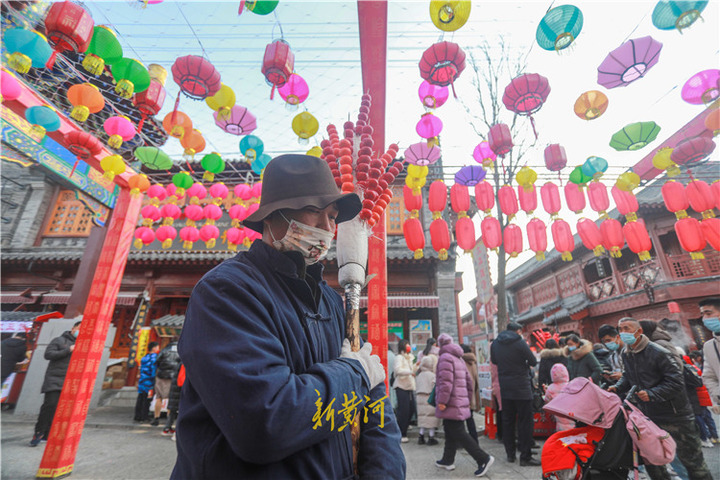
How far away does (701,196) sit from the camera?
610 centimetres

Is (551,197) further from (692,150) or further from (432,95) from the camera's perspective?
(432,95)

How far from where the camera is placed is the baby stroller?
2.95 metres

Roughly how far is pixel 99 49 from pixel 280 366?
14.9 feet

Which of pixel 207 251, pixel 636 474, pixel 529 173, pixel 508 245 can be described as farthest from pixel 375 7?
pixel 207 251

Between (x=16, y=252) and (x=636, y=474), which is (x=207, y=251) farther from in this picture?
(x=636, y=474)

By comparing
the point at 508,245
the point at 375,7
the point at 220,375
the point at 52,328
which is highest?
the point at 375,7

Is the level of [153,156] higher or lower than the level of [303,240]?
higher

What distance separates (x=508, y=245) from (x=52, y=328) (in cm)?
1102

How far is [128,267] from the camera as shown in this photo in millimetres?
10961

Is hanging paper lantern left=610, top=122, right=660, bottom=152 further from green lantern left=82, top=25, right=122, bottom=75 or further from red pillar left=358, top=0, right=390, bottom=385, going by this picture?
green lantern left=82, top=25, right=122, bottom=75

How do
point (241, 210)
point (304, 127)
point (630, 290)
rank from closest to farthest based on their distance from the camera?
point (304, 127) < point (241, 210) < point (630, 290)

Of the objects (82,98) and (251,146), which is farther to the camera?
(251,146)

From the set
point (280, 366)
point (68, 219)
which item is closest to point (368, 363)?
point (280, 366)

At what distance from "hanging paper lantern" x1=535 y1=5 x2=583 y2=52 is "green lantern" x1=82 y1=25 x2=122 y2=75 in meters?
4.74
